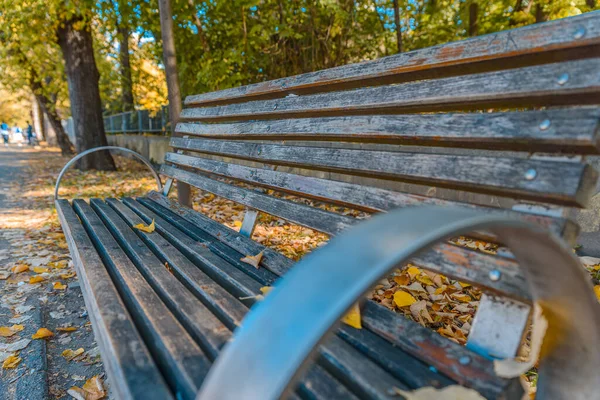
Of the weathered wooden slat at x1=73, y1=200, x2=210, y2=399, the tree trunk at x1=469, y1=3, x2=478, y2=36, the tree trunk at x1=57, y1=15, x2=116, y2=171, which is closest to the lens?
the weathered wooden slat at x1=73, y1=200, x2=210, y2=399

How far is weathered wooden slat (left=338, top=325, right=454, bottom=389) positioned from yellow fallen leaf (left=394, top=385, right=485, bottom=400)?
35mm

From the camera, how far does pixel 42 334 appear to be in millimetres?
1881

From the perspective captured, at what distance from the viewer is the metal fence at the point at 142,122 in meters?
10.8

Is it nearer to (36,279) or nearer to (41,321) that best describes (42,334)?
(41,321)

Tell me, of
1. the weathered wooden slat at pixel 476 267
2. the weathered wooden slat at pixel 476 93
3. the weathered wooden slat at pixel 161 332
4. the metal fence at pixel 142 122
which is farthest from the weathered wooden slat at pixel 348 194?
the metal fence at pixel 142 122

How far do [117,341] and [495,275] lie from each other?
0.93m

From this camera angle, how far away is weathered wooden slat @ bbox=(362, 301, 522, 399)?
0.81 meters

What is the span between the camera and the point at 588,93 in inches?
34.7

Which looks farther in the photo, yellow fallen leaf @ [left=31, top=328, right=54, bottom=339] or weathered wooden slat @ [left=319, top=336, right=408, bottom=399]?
yellow fallen leaf @ [left=31, top=328, right=54, bottom=339]

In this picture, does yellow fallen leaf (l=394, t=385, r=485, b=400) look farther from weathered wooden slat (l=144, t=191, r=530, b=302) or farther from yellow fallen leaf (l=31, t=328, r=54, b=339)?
yellow fallen leaf (l=31, t=328, r=54, b=339)

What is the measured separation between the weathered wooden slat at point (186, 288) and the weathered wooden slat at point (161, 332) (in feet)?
0.11

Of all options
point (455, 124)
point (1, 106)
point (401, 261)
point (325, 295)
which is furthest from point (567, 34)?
point (1, 106)

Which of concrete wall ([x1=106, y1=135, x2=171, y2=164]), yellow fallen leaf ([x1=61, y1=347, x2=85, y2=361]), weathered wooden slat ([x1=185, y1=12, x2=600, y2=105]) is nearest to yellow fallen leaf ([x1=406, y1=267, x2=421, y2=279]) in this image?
weathered wooden slat ([x1=185, y1=12, x2=600, y2=105])

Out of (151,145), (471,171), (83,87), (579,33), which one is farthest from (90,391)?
(151,145)
